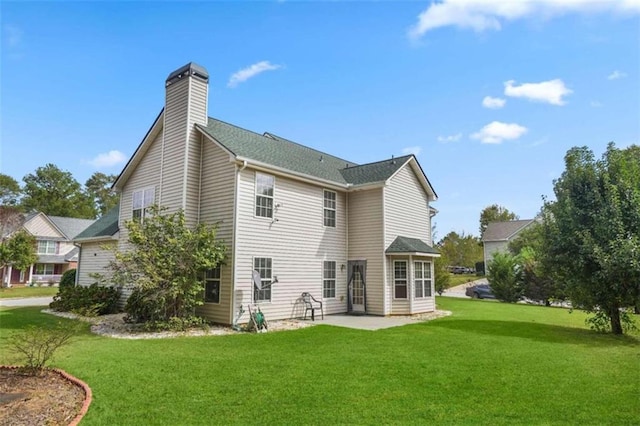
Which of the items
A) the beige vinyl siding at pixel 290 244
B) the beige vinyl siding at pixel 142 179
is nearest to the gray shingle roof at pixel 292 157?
the beige vinyl siding at pixel 290 244

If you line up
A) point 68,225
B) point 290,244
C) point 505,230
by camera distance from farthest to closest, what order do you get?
point 505,230, point 68,225, point 290,244

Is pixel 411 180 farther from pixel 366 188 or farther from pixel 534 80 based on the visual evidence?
pixel 534 80

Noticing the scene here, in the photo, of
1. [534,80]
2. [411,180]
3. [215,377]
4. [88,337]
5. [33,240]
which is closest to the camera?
[215,377]

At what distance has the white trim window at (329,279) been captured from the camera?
1500 centimetres

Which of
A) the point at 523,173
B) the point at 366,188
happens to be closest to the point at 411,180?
the point at 366,188

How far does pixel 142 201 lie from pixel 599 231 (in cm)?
1553

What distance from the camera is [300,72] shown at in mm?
14055

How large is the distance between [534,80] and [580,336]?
Result: 785 centimetres

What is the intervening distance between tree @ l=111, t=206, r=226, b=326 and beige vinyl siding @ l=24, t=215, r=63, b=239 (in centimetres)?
3483

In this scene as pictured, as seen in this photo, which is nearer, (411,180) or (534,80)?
(534,80)

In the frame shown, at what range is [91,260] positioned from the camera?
57.7ft

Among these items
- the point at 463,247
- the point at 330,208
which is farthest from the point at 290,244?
the point at 463,247

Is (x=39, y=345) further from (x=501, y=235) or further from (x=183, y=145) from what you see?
(x=501, y=235)

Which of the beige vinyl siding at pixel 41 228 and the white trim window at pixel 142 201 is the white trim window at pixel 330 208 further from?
the beige vinyl siding at pixel 41 228
